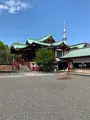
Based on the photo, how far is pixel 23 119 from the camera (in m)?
5.09

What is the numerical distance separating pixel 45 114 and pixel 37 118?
1.46 feet

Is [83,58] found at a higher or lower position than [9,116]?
higher

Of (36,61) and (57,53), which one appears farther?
(57,53)

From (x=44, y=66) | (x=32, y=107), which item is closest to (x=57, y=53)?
(x=44, y=66)

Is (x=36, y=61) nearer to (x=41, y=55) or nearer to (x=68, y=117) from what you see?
(x=41, y=55)

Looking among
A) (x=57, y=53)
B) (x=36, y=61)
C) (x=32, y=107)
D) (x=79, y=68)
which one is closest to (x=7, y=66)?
(x=36, y=61)

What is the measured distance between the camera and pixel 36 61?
36.6 metres

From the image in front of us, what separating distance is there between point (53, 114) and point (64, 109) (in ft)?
2.52

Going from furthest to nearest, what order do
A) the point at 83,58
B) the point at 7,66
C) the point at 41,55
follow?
1. the point at 41,55
2. the point at 7,66
3. the point at 83,58

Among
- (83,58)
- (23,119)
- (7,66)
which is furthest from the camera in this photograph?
(7,66)

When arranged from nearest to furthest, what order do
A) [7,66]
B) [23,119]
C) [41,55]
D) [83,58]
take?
[23,119]
[83,58]
[7,66]
[41,55]

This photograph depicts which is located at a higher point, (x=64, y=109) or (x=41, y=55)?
(x=41, y=55)

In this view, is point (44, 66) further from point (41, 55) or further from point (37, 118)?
point (37, 118)

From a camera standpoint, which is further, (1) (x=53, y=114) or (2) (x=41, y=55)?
(2) (x=41, y=55)
